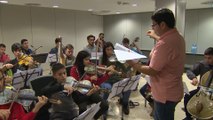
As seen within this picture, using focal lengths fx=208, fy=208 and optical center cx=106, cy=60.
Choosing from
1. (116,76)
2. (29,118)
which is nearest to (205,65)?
(116,76)

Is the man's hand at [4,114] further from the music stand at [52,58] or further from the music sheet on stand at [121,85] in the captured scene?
the music stand at [52,58]

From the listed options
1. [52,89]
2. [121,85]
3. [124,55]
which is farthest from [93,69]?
[124,55]

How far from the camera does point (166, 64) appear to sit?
4.73ft

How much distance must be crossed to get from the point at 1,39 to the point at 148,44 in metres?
4.93

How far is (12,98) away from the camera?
151 centimetres

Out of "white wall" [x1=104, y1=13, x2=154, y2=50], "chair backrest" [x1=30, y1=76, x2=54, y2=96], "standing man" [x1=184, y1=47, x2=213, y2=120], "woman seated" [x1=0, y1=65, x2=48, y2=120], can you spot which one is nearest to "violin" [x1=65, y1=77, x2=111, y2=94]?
"chair backrest" [x1=30, y1=76, x2=54, y2=96]

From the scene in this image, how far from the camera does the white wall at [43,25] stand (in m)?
6.07

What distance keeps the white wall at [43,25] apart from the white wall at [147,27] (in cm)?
84

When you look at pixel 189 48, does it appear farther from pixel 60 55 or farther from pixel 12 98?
pixel 12 98

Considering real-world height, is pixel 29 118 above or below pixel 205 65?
below

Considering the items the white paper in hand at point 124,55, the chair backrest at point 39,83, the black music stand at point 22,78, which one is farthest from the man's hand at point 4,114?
the black music stand at point 22,78

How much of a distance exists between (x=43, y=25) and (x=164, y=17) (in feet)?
19.8

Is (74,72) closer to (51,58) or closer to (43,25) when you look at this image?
(51,58)

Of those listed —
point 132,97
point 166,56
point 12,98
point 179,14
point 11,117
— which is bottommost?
point 132,97
